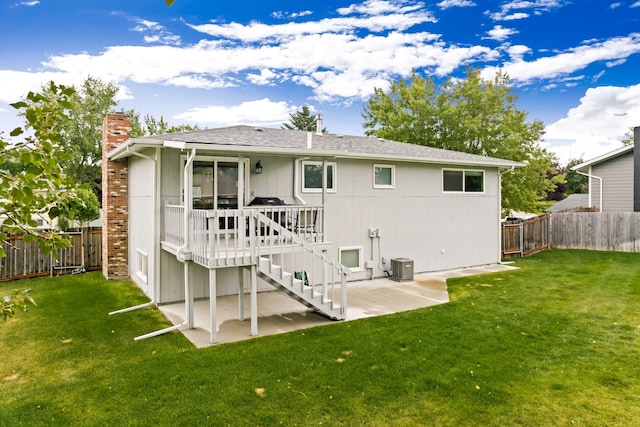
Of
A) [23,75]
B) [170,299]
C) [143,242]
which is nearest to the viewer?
[170,299]

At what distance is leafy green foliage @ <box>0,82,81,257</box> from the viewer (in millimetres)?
1605

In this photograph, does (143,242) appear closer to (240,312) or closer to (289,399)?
(240,312)

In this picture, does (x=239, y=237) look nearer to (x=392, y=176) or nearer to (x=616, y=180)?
(x=392, y=176)

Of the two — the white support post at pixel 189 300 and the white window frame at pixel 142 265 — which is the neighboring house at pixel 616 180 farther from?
the white window frame at pixel 142 265

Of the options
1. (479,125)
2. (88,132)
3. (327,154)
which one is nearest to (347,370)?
(327,154)

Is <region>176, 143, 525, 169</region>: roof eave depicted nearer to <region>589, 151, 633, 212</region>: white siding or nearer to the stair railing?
the stair railing

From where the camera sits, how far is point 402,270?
1173 cm

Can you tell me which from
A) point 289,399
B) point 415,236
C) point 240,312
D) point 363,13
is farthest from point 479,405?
point 363,13

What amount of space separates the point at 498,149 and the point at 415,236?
12386mm

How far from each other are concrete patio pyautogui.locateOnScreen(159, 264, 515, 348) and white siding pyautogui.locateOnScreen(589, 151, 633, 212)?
13506 millimetres

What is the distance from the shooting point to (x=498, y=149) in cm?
2250

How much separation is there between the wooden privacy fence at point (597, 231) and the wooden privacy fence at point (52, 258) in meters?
17.9

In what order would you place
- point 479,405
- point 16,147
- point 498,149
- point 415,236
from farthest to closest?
point 498,149 < point 415,236 < point 479,405 < point 16,147

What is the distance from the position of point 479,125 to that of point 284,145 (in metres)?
16.4
